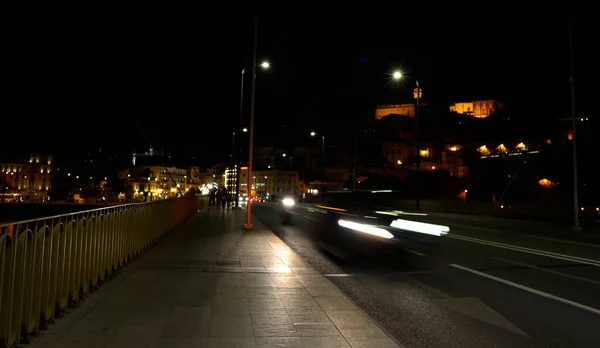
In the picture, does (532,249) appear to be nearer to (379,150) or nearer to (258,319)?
(258,319)

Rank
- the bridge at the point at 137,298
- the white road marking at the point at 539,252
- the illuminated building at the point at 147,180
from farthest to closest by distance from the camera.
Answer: the illuminated building at the point at 147,180 → the white road marking at the point at 539,252 → the bridge at the point at 137,298

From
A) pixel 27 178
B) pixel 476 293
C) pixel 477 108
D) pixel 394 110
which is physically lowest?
pixel 476 293

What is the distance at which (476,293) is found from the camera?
7789 millimetres

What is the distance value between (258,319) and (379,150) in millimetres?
130330

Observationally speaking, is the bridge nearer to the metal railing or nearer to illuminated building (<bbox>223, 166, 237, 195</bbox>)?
the metal railing

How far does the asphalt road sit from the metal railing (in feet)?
13.3

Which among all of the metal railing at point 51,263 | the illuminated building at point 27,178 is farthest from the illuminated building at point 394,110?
the metal railing at point 51,263

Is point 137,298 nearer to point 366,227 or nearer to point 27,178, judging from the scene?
point 366,227

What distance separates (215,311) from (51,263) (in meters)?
2.11

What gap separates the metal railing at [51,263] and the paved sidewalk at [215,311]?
0.78 ft

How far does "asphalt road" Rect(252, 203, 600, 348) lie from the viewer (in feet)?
18.0

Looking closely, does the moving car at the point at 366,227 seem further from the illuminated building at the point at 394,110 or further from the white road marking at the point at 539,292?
the illuminated building at the point at 394,110

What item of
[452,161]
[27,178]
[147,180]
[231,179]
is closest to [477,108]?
[452,161]

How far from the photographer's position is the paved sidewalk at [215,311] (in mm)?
4793
